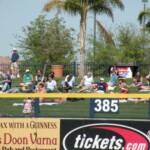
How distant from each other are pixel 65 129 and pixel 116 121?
105 centimetres

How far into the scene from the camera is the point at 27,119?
12750 mm

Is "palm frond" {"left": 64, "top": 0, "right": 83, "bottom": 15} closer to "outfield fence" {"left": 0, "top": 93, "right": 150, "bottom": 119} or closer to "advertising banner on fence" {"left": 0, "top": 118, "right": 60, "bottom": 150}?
"outfield fence" {"left": 0, "top": 93, "right": 150, "bottom": 119}

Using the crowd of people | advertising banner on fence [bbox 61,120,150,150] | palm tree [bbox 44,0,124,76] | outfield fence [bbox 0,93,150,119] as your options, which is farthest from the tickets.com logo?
palm tree [bbox 44,0,124,76]

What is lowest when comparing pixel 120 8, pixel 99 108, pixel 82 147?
pixel 82 147

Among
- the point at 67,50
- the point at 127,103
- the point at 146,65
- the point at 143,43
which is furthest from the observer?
the point at 143,43

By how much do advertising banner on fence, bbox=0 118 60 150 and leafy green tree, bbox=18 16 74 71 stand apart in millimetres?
27987

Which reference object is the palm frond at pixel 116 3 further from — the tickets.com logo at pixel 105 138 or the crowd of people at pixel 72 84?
the tickets.com logo at pixel 105 138

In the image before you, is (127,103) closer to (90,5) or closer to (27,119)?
(27,119)

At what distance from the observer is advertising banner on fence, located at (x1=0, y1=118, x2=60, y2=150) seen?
12.7 metres

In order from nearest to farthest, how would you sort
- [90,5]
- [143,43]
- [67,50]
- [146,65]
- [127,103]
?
[127,103] < [146,65] < [90,5] < [67,50] < [143,43]

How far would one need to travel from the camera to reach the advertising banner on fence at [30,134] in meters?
12.7

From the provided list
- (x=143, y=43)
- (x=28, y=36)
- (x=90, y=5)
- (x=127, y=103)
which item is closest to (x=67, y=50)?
(x=28, y=36)

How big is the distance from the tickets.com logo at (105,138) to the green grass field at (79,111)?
0.25 metres

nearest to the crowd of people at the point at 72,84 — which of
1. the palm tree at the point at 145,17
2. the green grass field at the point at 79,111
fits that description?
the green grass field at the point at 79,111
